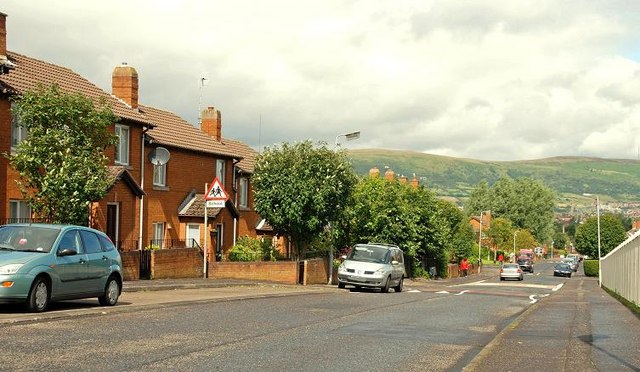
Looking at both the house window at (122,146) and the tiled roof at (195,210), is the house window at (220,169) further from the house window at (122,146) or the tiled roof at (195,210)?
the house window at (122,146)

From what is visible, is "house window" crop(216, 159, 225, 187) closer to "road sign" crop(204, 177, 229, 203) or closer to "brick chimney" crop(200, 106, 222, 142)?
"brick chimney" crop(200, 106, 222, 142)

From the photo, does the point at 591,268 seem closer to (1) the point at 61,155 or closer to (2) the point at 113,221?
(2) the point at 113,221

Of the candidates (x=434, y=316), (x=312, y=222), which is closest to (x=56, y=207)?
(x=434, y=316)

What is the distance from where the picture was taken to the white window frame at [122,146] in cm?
3444

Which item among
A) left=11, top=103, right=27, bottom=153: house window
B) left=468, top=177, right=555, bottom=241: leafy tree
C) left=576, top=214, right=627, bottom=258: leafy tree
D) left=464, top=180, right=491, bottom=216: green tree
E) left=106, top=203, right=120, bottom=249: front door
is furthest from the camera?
left=464, top=180, right=491, bottom=216: green tree

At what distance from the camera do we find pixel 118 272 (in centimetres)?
1780

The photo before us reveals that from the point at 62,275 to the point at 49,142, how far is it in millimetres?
9235

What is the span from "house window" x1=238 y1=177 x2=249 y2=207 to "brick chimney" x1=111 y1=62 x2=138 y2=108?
36.6 ft

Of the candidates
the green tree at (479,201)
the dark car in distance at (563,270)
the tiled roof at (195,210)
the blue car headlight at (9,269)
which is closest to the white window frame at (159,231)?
the tiled roof at (195,210)

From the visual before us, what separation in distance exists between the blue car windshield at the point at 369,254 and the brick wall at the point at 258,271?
14.8 feet

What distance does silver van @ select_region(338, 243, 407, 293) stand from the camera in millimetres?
30641

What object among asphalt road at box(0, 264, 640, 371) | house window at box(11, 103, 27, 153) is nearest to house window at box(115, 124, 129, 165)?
house window at box(11, 103, 27, 153)

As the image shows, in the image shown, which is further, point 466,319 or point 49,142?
point 49,142

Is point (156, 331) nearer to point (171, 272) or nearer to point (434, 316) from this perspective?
point (434, 316)
